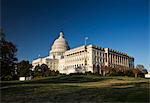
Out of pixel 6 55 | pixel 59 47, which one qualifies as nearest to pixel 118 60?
pixel 59 47

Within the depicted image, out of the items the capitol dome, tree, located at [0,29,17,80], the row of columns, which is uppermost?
the capitol dome

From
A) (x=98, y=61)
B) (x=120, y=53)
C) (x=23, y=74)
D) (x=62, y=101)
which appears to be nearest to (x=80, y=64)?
(x=98, y=61)

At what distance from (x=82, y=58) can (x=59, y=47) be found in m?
34.0

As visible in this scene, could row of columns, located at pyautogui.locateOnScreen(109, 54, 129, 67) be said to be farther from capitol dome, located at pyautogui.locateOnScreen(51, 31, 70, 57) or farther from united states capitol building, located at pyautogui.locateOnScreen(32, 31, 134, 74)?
capitol dome, located at pyautogui.locateOnScreen(51, 31, 70, 57)

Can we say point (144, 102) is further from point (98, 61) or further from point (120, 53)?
point (120, 53)

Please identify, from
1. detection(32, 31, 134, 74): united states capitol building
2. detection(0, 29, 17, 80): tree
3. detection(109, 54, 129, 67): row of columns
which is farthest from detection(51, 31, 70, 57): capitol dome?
detection(0, 29, 17, 80): tree

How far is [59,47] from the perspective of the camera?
179 meters

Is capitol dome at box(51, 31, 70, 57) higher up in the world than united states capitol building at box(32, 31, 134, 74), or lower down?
higher up

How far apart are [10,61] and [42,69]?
7968cm

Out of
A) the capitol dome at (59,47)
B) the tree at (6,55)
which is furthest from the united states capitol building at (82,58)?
the tree at (6,55)

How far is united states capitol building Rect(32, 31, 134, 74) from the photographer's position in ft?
466

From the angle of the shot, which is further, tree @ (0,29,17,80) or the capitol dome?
the capitol dome

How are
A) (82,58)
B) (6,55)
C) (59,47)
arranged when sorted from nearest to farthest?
(6,55) → (82,58) → (59,47)

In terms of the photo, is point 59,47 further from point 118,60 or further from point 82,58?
point 118,60
